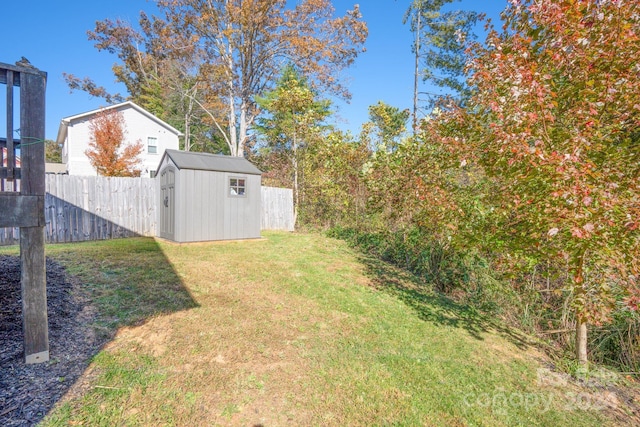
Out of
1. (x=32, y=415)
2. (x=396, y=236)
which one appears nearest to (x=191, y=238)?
(x=396, y=236)

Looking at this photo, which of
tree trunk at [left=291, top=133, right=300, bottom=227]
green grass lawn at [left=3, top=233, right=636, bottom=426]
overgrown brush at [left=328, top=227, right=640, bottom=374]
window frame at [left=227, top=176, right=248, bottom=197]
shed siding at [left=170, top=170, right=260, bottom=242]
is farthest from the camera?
tree trunk at [left=291, top=133, right=300, bottom=227]

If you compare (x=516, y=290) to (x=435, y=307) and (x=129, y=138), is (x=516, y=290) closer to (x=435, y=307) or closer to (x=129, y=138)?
(x=435, y=307)

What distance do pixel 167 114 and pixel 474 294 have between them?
974 inches

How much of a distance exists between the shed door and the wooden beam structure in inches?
206

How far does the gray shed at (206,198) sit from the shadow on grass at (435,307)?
375cm

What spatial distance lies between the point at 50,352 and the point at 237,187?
19.4ft

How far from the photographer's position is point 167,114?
2322 cm

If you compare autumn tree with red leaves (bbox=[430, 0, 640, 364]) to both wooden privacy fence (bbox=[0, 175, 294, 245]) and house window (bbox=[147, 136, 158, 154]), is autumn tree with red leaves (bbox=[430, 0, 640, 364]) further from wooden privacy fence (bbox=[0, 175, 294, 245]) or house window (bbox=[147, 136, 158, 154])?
house window (bbox=[147, 136, 158, 154])

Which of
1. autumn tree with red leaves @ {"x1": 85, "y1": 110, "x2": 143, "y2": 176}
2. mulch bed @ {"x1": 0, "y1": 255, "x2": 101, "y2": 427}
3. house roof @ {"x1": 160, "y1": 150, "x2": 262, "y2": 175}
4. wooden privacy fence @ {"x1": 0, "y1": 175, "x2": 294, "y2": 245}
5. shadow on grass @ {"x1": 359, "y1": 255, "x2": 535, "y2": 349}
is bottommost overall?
shadow on grass @ {"x1": 359, "y1": 255, "x2": 535, "y2": 349}

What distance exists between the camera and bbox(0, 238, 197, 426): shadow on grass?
1934 mm

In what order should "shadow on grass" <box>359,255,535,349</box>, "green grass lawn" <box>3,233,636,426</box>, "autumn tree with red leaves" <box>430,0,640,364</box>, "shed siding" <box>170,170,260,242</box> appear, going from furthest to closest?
"shed siding" <box>170,170,260,242</box> < "shadow on grass" <box>359,255,535,349</box> < "autumn tree with red leaves" <box>430,0,640,364</box> < "green grass lawn" <box>3,233,636,426</box>

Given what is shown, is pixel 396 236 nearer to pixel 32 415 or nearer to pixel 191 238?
pixel 191 238

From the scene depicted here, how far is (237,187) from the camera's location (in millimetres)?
7988

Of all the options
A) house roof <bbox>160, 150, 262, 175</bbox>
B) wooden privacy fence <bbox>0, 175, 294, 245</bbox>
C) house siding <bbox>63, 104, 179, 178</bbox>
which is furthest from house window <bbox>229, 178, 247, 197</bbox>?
house siding <bbox>63, 104, 179, 178</bbox>
